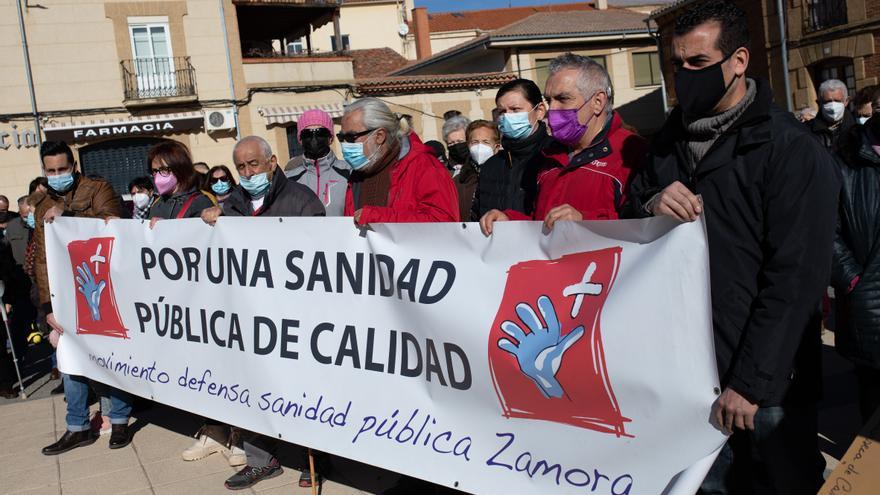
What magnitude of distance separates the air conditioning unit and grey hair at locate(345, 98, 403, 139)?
70.2 feet

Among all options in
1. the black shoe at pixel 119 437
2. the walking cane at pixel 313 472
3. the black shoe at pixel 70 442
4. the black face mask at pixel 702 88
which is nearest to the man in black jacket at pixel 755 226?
the black face mask at pixel 702 88

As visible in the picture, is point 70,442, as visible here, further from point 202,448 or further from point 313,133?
point 313,133

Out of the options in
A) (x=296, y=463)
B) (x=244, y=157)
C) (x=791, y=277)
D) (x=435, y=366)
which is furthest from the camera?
(x=296, y=463)

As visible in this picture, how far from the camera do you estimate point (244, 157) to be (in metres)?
4.93

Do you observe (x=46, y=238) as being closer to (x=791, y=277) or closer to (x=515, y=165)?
(x=515, y=165)

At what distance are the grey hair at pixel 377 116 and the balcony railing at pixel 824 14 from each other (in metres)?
22.7

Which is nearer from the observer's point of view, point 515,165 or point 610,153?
point 610,153

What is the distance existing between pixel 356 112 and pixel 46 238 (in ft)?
9.94

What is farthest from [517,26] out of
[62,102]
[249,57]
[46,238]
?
[46,238]

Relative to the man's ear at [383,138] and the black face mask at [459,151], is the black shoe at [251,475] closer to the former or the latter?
the man's ear at [383,138]

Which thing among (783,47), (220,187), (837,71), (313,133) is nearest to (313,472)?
(313,133)

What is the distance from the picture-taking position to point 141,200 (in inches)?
→ 272

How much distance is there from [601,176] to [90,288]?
13.0 ft

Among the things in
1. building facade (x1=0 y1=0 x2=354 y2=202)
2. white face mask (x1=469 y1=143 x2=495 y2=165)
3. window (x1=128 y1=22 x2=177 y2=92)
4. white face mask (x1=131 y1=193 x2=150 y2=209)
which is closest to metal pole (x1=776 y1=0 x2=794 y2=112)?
building facade (x1=0 y1=0 x2=354 y2=202)
